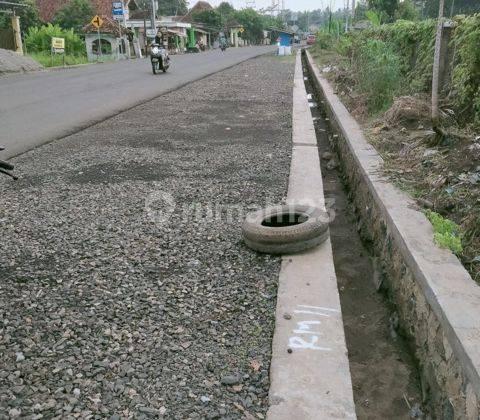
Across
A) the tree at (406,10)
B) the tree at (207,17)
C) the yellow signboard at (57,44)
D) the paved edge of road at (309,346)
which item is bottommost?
the paved edge of road at (309,346)

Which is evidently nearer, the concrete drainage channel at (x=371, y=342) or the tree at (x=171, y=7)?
the concrete drainage channel at (x=371, y=342)

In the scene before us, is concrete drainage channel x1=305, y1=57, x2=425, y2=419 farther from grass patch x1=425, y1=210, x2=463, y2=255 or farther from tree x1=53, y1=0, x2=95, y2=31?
tree x1=53, y1=0, x2=95, y2=31

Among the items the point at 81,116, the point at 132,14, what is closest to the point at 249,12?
the point at 132,14

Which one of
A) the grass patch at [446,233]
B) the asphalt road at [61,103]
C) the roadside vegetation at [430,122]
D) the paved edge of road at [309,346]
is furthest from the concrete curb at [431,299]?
the asphalt road at [61,103]

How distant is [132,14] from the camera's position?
2608 inches

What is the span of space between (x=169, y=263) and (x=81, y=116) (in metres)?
7.43

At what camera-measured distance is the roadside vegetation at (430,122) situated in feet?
13.1

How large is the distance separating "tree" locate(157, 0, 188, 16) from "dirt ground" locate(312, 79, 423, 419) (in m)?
97.0

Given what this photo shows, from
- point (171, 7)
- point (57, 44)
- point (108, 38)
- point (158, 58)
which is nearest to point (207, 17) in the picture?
point (171, 7)

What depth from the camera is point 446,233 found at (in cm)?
340

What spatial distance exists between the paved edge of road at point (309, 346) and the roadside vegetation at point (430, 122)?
0.86 m

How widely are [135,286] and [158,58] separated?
18.6 meters

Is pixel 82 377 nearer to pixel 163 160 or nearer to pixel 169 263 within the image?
pixel 169 263

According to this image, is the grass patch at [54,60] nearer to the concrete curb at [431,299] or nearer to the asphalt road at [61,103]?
the asphalt road at [61,103]
